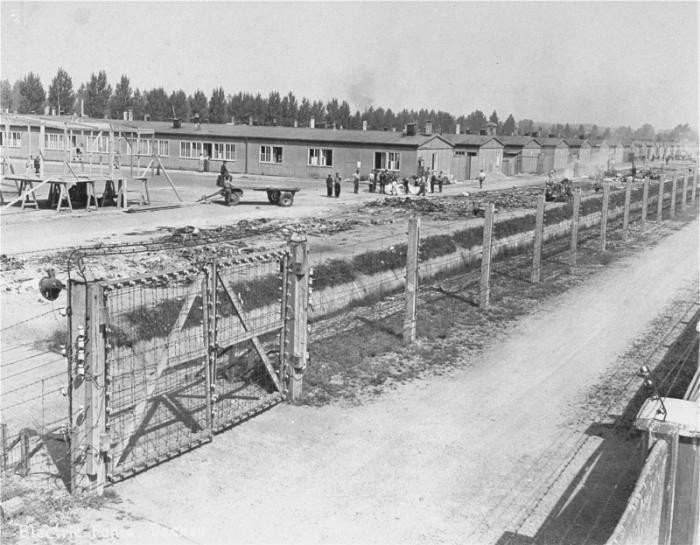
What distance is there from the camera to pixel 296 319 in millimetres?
11031

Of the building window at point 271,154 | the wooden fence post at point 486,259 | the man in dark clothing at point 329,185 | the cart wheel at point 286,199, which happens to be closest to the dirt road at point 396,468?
the wooden fence post at point 486,259

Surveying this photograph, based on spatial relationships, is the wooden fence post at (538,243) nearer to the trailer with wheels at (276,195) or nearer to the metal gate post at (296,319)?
the metal gate post at (296,319)

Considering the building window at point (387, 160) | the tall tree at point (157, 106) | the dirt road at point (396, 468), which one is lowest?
the dirt road at point (396, 468)

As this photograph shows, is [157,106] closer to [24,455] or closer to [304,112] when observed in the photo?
[304,112]

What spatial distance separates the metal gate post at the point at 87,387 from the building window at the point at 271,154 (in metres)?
44.2

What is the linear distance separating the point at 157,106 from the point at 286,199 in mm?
64694

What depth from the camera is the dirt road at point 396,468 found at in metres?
Result: 7.54

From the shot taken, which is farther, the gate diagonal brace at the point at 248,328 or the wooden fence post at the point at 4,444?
the gate diagonal brace at the point at 248,328

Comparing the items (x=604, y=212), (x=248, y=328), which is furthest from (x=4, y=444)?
(x=604, y=212)

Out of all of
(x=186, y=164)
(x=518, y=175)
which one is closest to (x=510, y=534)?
(x=186, y=164)

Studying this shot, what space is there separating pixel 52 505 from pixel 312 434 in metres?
3.24

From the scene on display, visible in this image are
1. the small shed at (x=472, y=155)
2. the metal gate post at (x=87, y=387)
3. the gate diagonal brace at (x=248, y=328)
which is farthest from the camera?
the small shed at (x=472, y=155)

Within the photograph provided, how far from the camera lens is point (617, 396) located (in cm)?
1166

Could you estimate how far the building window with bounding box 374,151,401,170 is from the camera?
4784 centimetres
